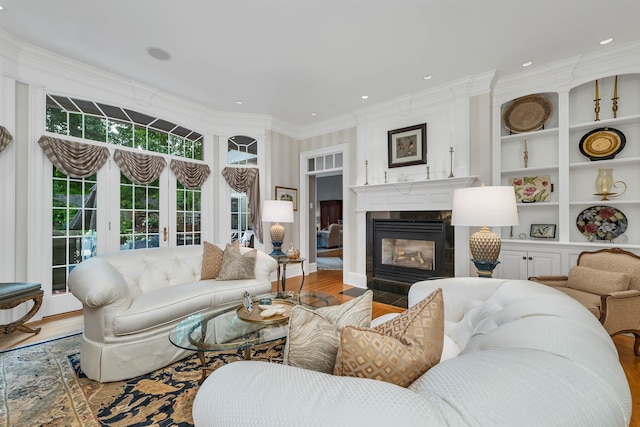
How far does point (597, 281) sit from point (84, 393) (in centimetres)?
400

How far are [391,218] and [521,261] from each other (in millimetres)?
1663

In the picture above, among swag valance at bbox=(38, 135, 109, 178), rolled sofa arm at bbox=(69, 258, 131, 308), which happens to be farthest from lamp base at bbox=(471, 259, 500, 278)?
swag valance at bbox=(38, 135, 109, 178)

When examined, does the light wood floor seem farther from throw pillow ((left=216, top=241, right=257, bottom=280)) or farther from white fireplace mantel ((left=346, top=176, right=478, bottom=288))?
throw pillow ((left=216, top=241, right=257, bottom=280))

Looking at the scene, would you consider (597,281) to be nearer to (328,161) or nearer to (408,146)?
A: (408,146)

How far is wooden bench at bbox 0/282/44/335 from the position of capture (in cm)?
233

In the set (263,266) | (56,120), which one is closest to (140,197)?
(56,120)

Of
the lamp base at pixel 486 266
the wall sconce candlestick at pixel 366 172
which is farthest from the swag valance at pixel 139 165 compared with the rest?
the lamp base at pixel 486 266

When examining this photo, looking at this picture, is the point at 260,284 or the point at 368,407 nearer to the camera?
the point at 368,407

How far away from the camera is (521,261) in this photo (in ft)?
10.8

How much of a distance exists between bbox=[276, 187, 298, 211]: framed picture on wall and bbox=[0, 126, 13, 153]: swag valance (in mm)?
3286

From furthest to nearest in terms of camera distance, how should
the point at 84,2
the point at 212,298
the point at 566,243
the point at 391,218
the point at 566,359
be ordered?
the point at 391,218 → the point at 566,243 → the point at 212,298 → the point at 84,2 → the point at 566,359

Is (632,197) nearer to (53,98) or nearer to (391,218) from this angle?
(391,218)

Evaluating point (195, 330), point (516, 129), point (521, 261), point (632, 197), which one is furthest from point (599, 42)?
point (195, 330)

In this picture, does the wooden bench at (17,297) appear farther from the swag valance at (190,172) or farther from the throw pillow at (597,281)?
the throw pillow at (597,281)
